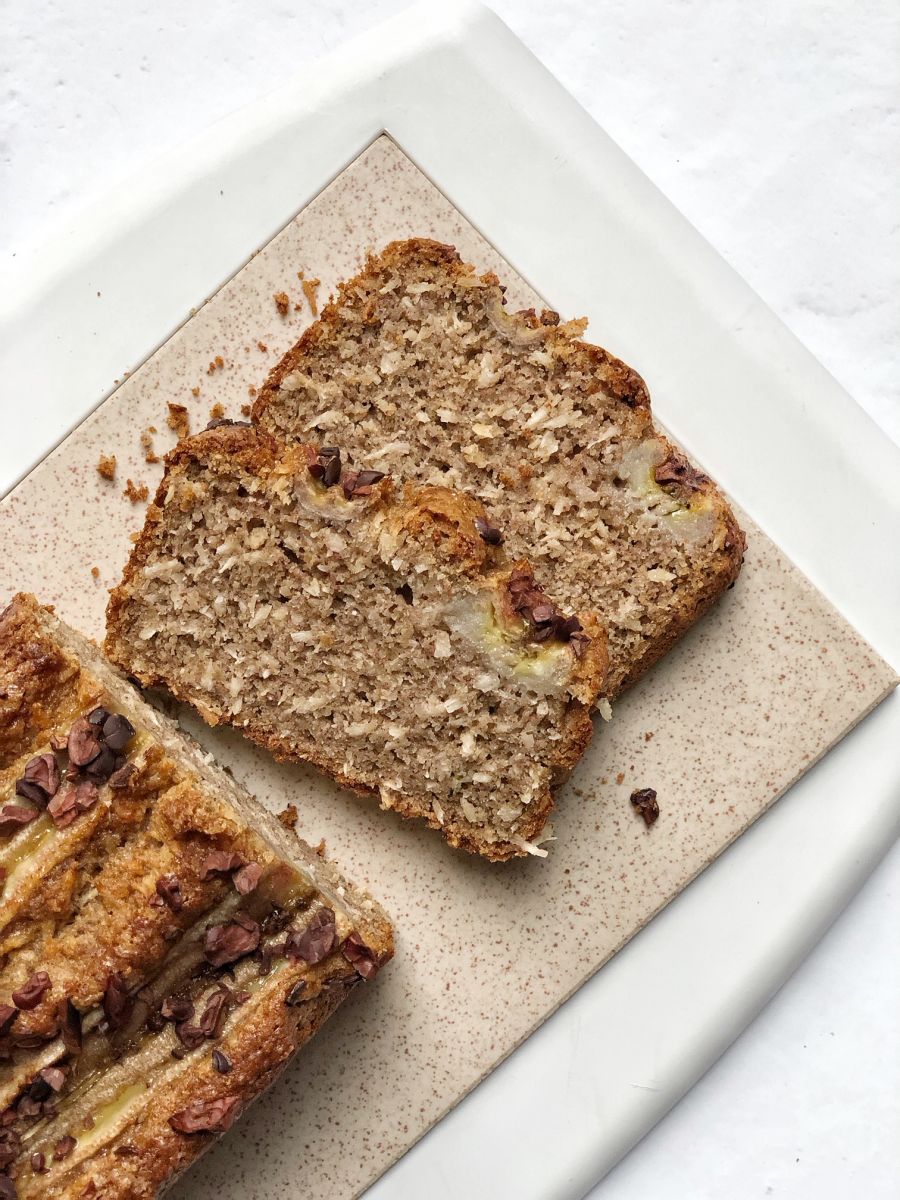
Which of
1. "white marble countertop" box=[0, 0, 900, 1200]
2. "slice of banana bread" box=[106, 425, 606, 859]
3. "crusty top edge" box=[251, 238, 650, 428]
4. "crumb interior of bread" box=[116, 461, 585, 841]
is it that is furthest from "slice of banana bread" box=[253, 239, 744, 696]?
"white marble countertop" box=[0, 0, 900, 1200]

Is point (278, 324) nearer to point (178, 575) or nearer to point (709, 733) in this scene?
point (178, 575)

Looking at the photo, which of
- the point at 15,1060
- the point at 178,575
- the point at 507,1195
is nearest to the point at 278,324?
the point at 178,575

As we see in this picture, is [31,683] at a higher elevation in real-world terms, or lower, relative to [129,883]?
higher

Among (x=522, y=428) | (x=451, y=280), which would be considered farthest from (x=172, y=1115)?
(x=451, y=280)

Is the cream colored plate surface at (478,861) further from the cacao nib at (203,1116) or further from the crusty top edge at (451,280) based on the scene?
the cacao nib at (203,1116)

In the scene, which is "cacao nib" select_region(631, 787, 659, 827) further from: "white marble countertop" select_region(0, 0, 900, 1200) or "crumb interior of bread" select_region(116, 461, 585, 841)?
"white marble countertop" select_region(0, 0, 900, 1200)

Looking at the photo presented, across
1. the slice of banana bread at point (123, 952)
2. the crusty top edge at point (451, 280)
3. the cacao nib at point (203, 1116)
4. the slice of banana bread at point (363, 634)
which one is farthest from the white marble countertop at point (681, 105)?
the cacao nib at point (203, 1116)

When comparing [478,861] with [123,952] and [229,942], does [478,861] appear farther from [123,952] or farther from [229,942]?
[123,952]
